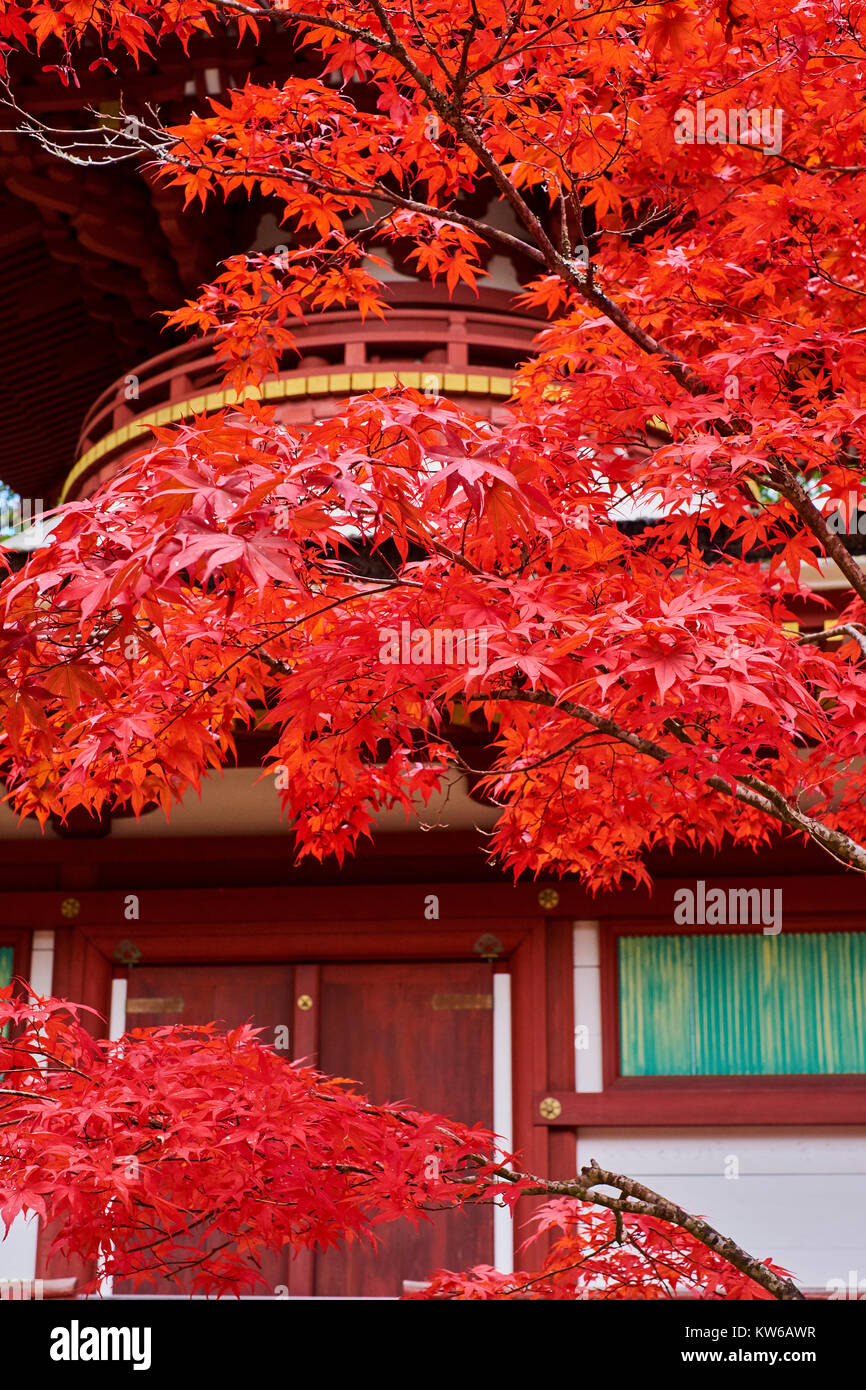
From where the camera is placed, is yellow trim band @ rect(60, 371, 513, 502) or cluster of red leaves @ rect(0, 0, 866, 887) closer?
cluster of red leaves @ rect(0, 0, 866, 887)

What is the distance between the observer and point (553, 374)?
4.38m

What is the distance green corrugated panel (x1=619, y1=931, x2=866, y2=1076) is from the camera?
23.8ft

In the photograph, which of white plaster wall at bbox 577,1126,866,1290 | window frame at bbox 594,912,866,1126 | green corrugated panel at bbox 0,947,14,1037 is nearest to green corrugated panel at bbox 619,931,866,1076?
window frame at bbox 594,912,866,1126

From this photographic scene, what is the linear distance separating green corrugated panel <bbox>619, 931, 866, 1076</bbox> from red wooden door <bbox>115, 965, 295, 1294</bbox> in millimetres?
2163

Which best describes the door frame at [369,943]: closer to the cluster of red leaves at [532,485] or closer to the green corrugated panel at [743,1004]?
the green corrugated panel at [743,1004]

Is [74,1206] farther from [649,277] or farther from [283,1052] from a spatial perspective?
[283,1052]

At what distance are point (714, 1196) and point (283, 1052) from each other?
2.71 meters

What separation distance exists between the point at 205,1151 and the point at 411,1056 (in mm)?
4483

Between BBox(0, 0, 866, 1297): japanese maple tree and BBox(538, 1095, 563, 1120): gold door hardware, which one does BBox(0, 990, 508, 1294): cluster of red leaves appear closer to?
BBox(0, 0, 866, 1297): japanese maple tree

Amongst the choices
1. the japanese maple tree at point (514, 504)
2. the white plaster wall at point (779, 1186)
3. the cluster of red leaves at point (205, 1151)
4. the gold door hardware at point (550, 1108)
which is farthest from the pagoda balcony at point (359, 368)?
the cluster of red leaves at point (205, 1151)

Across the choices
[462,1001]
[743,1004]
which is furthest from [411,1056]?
[743,1004]

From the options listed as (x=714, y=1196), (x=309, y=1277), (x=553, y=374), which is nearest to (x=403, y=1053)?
(x=309, y=1277)
